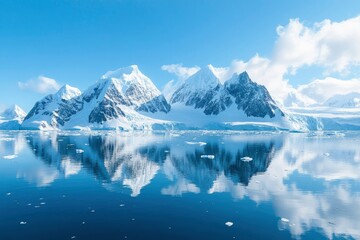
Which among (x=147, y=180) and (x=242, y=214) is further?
(x=147, y=180)

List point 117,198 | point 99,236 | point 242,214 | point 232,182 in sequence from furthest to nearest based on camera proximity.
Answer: point 232,182, point 117,198, point 242,214, point 99,236

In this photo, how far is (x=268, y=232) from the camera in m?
22.0

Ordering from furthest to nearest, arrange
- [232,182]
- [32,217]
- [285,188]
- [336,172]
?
1. [336,172]
2. [232,182]
3. [285,188]
4. [32,217]

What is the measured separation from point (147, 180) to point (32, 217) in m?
16.3

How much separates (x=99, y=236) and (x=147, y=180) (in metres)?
18.2

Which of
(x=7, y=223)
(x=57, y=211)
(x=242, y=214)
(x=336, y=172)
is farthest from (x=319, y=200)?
(x=7, y=223)

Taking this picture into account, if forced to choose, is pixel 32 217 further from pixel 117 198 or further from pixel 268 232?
pixel 268 232

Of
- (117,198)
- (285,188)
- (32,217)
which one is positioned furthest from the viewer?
(285,188)

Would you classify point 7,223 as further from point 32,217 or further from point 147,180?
point 147,180

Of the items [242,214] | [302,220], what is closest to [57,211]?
[242,214]

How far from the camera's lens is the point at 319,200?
100ft

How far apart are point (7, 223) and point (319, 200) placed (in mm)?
27186

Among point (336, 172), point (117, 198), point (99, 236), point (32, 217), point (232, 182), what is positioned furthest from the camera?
point (336, 172)

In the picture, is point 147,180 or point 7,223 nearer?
point 7,223
